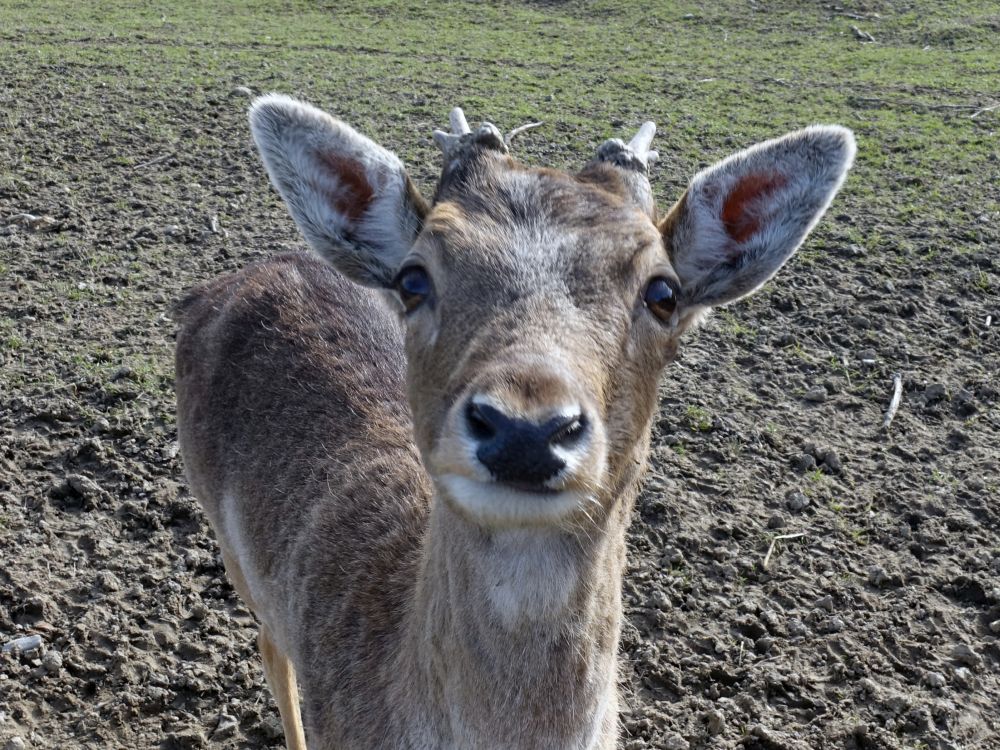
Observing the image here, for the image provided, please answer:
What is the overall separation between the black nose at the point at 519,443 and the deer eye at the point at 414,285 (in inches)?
30.6

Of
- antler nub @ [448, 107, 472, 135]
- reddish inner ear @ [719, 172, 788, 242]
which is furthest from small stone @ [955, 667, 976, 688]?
antler nub @ [448, 107, 472, 135]

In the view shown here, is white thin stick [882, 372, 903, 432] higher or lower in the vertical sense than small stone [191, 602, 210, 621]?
higher

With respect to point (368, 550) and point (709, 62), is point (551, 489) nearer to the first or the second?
point (368, 550)

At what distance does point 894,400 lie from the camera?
669 centimetres

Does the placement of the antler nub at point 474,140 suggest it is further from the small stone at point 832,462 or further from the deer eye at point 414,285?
the small stone at point 832,462

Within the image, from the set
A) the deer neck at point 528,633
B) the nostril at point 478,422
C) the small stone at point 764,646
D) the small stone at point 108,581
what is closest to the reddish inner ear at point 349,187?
the deer neck at point 528,633

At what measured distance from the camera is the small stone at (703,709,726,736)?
4520 mm

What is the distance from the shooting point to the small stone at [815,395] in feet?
22.1

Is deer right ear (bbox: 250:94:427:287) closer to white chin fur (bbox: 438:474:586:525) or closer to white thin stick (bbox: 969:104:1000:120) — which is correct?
white chin fur (bbox: 438:474:586:525)

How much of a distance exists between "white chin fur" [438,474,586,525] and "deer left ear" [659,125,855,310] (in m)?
1.12

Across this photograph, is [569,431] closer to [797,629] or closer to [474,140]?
[474,140]

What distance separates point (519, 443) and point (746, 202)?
1553 mm

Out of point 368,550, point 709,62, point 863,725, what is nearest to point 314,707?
point 368,550

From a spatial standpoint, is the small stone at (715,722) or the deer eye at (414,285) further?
the small stone at (715,722)
